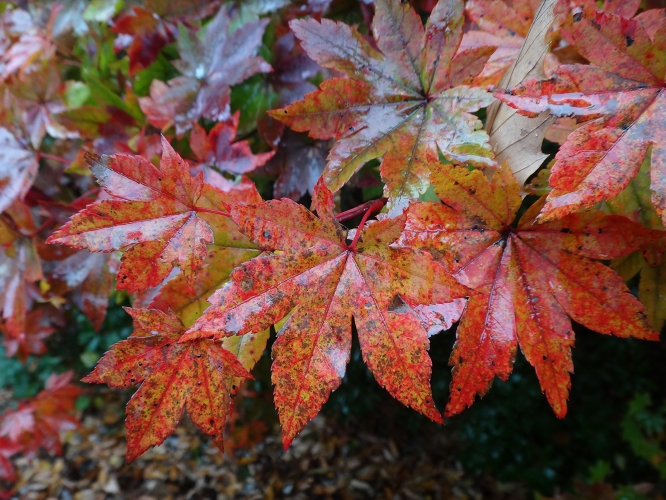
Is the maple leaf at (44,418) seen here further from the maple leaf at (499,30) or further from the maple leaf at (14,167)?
the maple leaf at (499,30)

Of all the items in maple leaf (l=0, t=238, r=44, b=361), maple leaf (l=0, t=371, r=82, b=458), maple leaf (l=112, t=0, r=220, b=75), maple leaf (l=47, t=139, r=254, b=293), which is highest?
maple leaf (l=112, t=0, r=220, b=75)

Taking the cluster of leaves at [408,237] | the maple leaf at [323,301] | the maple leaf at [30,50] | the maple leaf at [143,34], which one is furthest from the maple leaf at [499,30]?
the maple leaf at [30,50]

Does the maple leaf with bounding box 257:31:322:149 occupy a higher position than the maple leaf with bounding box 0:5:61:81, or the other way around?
the maple leaf with bounding box 257:31:322:149

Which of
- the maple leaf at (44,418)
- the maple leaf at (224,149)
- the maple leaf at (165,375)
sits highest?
the maple leaf at (224,149)

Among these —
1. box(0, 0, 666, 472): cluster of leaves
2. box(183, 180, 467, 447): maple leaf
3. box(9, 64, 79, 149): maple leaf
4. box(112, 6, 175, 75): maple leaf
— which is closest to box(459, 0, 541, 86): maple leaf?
box(0, 0, 666, 472): cluster of leaves

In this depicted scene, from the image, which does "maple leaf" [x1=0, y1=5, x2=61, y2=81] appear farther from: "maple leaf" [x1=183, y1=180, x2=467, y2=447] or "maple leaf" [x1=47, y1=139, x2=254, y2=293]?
"maple leaf" [x1=183, y1=180, x2=467, y2=447]

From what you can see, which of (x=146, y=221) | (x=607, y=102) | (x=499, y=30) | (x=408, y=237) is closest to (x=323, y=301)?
(x=408, y=237)
